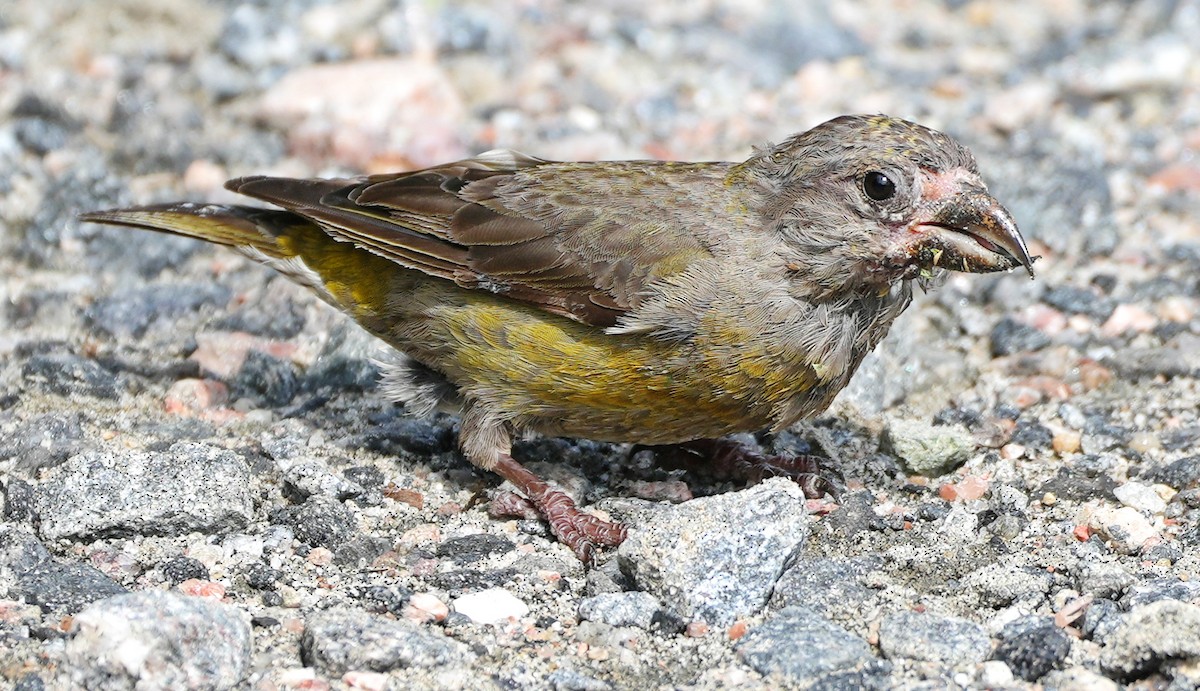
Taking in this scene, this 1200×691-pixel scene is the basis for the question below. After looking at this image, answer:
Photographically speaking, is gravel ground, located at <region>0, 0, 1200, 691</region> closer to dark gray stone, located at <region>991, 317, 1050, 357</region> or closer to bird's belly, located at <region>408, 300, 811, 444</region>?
dark gray stone, located at <region>991, 317, 1050, 357</region>

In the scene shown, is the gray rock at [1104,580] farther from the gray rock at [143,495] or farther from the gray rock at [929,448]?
the gray rock at [143,495]

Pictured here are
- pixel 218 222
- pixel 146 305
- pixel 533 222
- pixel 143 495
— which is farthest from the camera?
pixel 146 305

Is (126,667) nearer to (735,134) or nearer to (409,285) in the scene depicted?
(409,285)

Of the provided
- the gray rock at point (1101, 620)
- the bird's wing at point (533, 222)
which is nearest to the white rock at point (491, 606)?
the bird's wing at point (533, 222)

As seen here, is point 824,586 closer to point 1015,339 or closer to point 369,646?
point 369,646

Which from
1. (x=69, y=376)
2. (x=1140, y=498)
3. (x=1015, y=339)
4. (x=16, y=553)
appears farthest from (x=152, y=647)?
(x=1015, y=339)
